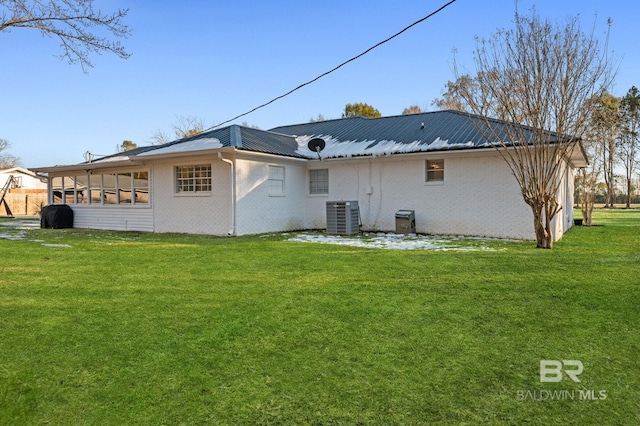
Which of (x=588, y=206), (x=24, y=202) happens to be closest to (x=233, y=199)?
(x=588, y=206)

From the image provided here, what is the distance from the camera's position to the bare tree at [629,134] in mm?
39156

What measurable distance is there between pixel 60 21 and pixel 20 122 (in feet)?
23.5

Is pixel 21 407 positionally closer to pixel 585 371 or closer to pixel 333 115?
pixel 585 371

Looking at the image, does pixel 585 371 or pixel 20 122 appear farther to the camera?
pixel 20 122

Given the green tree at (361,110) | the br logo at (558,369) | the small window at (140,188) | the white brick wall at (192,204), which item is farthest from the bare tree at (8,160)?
the br logo at (558,369)

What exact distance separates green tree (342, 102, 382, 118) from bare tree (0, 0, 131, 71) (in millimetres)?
24698

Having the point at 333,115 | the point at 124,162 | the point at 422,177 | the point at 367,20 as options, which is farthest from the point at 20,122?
the point at 333,115

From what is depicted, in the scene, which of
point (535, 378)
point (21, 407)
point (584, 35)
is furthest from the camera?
point (584, 35)

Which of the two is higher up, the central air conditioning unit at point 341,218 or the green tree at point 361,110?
the green tree at point 361,110

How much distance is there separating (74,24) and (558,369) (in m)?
12.7

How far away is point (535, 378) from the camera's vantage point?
2.84 meters

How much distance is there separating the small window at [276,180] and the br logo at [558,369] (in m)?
11.1

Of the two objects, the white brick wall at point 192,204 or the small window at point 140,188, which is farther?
the small window at point 140,188

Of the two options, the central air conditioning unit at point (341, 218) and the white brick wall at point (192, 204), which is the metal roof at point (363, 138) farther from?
the central air conditioning unit at point (341, 218)
